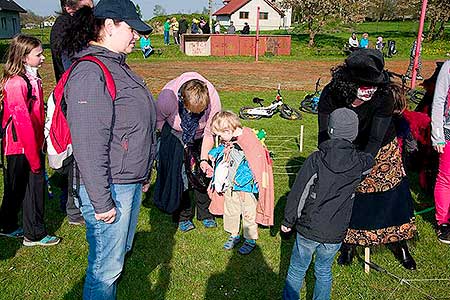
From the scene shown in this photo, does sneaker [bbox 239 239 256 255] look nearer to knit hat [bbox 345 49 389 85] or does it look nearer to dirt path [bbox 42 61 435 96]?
knit hat [bbox 345 49 389 85]

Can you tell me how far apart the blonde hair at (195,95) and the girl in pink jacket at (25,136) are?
131 cm

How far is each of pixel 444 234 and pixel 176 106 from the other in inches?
118

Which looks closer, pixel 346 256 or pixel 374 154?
pixel 374 154

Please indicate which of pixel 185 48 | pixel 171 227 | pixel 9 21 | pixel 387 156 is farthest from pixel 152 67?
pixel 9 21

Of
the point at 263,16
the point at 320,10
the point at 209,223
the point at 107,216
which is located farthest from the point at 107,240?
the point at 263,16

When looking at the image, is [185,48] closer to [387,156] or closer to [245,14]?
[387,156]

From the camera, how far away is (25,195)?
385cm

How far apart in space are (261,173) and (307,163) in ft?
3.49

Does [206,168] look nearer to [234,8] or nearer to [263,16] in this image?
[234,8]

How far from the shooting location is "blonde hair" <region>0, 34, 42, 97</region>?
3.48 m

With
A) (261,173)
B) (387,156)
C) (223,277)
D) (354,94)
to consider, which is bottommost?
(223,277)

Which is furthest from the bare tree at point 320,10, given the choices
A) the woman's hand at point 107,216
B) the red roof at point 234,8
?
the woman's hand at point 107,216

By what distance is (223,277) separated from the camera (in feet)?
11.9

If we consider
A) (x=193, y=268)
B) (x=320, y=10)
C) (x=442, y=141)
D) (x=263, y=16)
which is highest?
(x=263, y=16)
